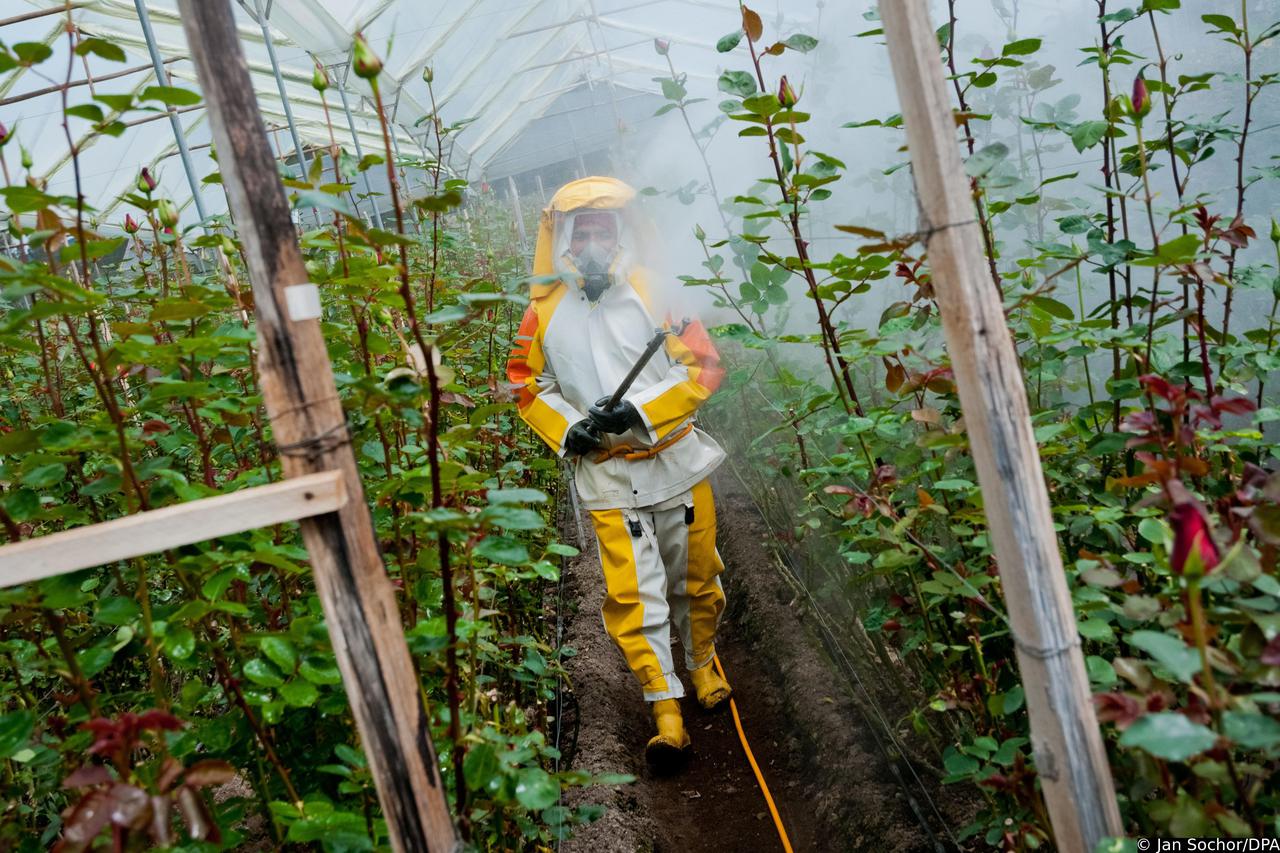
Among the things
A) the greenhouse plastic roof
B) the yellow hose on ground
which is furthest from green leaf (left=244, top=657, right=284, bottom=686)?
the greenhouse plastic roof

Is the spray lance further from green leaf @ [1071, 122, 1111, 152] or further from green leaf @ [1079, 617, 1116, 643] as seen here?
green leaf @ [1079, 617, 1116, 643]

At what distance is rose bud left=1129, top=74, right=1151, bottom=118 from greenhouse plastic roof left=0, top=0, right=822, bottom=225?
319 centimetres

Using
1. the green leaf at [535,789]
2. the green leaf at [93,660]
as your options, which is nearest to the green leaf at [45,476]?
the green leaf at [93,660]

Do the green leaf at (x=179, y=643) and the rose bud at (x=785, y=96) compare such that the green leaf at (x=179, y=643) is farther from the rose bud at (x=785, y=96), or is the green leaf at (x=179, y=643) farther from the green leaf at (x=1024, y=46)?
the green leaf at (x=1024, y=46)

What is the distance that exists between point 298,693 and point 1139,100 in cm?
152

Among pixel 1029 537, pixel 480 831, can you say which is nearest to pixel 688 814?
pixel 480 831

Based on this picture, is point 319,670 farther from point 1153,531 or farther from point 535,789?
point 1153,531

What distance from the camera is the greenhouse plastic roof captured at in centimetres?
646

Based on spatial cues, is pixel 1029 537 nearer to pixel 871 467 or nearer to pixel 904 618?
pixel 871 467

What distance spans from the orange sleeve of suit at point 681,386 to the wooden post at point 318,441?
1941mm

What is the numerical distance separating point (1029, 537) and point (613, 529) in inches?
83.8

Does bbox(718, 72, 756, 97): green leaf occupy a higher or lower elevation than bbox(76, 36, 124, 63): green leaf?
lower

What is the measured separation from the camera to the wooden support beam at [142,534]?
3.47ft

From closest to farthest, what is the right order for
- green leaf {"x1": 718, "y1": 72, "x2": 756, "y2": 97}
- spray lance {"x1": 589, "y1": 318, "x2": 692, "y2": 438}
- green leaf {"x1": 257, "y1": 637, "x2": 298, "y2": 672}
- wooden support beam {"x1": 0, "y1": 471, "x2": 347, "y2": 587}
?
1. wooden support beam {"x1": 0, "y1": 471, "x2": 347, "y2": 587}
2. green leaf {"x1": 257, "y1": 637, "x2": 298, "y2": 672}
3. green leaf {"x1": 718, "y1": 72, "x2": 756, "y2": 97}
4. spray lance {"x1": 589, "y1": 318, "x2": 692, "y2": 438}
